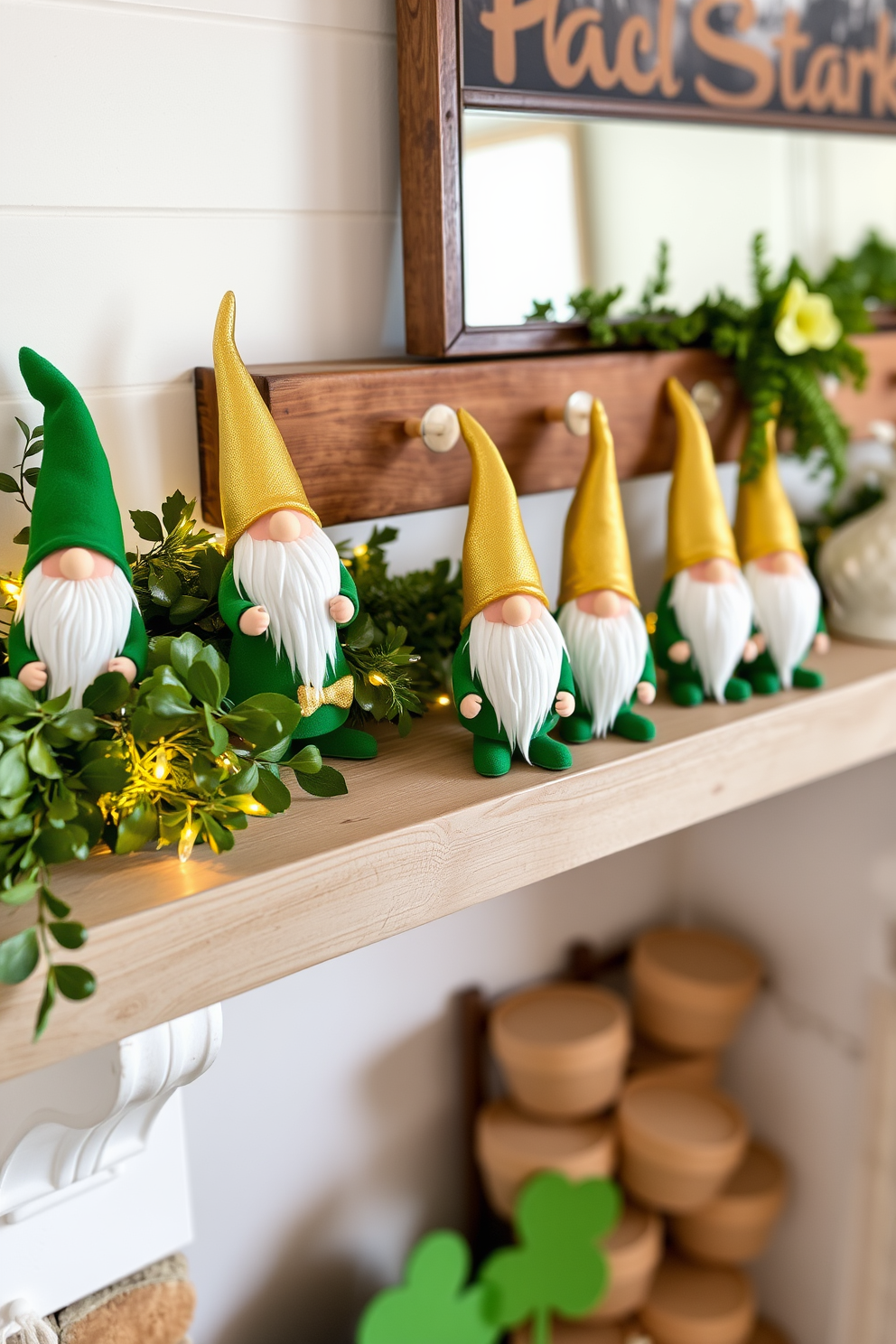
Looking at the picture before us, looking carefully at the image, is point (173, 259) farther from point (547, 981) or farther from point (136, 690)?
point (547, 981)

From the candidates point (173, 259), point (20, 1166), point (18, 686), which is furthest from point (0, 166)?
point (20, 1166)

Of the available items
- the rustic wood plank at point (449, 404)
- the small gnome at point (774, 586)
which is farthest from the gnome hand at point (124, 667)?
the small gnome at point (774, 586)

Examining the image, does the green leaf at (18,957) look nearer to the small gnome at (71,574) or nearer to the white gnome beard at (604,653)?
A: the small gnome at (71,574)

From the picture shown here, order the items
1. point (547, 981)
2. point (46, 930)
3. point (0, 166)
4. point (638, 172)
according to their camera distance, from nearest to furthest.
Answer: point (46, 930) < point (0, 166) < point (638, 172) < point (547, 981)

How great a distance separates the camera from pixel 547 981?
1361mm

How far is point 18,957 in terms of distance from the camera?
58cm

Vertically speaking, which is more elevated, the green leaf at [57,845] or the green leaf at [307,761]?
the green leaf at [307,761]

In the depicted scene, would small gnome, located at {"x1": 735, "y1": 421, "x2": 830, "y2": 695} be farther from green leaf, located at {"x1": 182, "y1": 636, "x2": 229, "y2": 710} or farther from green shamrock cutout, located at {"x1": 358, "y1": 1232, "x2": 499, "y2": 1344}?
green shamrock cutout, located at {"x1": 358, "y1": 1232, "x2": 499, "y2": 1344}

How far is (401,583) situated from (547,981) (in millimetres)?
672

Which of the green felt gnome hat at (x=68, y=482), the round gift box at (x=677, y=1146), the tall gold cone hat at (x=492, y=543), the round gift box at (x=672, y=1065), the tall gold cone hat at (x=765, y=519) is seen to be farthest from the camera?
the round gift box at (x=672, y=1065)

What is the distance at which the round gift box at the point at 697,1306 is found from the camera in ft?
4.17

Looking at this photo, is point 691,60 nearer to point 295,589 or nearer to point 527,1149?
point 295,589

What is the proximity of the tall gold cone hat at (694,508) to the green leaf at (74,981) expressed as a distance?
593 mm

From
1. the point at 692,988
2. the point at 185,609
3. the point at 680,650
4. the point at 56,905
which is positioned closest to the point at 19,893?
the point at 56,905
